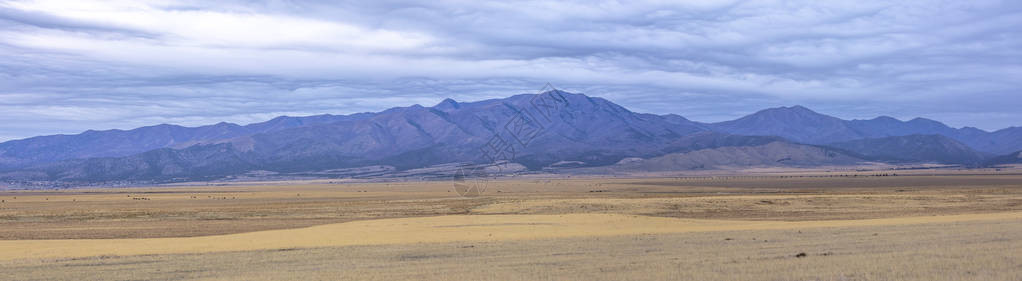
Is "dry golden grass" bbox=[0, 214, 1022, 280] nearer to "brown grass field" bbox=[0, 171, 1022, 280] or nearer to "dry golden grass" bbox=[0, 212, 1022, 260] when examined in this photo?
"brown grass field" bbox=[0, 171, 1022, 280]

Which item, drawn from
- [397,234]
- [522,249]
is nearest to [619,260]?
[522,249]

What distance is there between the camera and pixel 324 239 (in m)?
29.0

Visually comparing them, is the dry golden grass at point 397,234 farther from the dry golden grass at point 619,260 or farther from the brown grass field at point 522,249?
the dry golden grass at point 619,260

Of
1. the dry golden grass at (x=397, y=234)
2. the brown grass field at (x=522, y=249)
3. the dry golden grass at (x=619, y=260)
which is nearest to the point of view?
the dry golden grass at (x=619, y=260)

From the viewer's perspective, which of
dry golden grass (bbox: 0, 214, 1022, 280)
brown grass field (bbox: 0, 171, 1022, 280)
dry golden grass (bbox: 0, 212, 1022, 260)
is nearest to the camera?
dry golden grass (bbox: 0, 214, 1022, 280)

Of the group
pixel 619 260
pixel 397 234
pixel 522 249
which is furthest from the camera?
pixel 397 234

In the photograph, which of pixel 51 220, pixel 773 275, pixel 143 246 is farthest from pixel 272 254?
pixel 51 220

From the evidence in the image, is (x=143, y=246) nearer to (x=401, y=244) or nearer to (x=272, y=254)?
(x=272, y=254)

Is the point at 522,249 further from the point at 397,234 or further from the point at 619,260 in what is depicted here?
the point at 397,234

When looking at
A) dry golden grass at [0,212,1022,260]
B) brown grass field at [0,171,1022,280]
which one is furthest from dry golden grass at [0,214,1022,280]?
dry golden grass at [0,212,1022,260]

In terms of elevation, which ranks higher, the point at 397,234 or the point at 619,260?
the point at 619,260

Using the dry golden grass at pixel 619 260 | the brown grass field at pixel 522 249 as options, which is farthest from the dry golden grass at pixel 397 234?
the dry golden grass at pixel 619 260

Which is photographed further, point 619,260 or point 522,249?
point 522,249

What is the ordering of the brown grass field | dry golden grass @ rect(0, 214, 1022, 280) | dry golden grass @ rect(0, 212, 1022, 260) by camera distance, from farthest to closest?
dry golden grass @ rect(0, 212, 1022, 260) → the brown grass field → dry golden grass @ rect(0, 214, 1022, 280)
